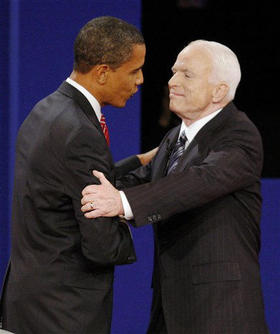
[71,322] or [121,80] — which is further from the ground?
[121,80]

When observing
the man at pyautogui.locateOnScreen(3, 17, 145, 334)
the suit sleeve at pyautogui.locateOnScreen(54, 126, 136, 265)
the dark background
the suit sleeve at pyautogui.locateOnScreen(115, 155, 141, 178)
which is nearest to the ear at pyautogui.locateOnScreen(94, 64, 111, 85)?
the man at pyautogui.locateOnScreen(3, 17, 145, 334)

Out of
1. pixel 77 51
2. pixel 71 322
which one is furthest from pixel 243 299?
pixel 77 51

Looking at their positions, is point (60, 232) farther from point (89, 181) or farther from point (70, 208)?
point (89, 181)

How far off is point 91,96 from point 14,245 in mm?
541

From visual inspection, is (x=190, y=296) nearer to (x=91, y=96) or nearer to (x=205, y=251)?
(x=205, y=251)

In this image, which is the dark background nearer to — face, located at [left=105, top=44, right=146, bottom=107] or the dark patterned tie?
the dark patterned tie

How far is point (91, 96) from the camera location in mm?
2588

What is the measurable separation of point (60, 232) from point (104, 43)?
61cm

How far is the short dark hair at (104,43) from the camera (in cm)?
254

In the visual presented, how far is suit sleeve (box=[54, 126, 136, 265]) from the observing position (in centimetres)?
242

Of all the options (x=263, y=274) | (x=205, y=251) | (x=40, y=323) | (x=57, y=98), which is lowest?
(x=263, y=274)

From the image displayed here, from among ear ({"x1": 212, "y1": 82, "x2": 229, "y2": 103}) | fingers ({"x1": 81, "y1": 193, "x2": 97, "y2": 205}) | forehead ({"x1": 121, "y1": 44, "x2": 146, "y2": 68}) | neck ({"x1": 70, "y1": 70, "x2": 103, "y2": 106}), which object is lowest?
fingers ({"x1": 81, "y1": 193, "x2": 97, "y2": 205})

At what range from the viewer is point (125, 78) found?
264 cm

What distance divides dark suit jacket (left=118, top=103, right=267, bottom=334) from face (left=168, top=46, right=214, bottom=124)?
0.32ft
